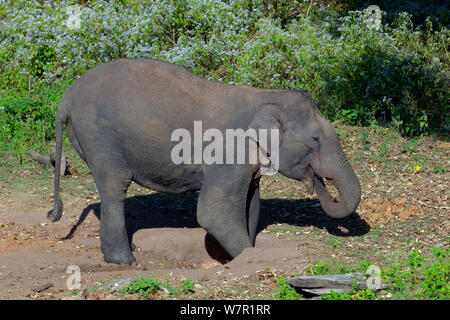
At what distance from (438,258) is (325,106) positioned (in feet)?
18.9

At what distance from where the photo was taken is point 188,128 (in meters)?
7.42

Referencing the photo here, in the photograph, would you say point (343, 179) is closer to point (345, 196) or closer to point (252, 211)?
point (345, 196)

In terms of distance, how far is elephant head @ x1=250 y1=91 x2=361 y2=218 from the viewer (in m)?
7.43

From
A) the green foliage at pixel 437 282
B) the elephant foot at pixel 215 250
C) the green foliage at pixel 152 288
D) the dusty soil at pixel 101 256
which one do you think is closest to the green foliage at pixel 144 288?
the green foliage at pixel 152 288

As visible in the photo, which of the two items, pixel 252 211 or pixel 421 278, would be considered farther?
pixel 252 211

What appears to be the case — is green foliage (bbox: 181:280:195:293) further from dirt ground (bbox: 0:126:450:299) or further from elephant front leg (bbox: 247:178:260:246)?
elephant front leg (bbox: 247:178:260:246)

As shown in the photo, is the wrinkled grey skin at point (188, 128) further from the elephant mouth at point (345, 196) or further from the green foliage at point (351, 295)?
the green foliage at point (351, 295)

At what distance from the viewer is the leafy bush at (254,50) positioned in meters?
12.1

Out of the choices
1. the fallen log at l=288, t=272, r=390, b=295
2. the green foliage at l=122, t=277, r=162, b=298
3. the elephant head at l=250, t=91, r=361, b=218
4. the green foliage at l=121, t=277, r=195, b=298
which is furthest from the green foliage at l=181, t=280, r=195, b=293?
the elephant head at l=250, t=91, r=361, b=218

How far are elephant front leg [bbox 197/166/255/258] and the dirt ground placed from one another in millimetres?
274

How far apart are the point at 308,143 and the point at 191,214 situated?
2.46 metres

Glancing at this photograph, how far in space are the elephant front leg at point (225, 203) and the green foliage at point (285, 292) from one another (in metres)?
1.28

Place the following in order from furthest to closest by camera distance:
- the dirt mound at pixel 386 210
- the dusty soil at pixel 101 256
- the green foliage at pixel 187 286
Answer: the dirt mound at pixel 386 210 < the dusty soil at pixel 101 256 < the green foliage at pixel 187 286

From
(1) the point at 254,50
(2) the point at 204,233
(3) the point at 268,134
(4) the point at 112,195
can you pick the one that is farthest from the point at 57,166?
(1) the point at 254,50
